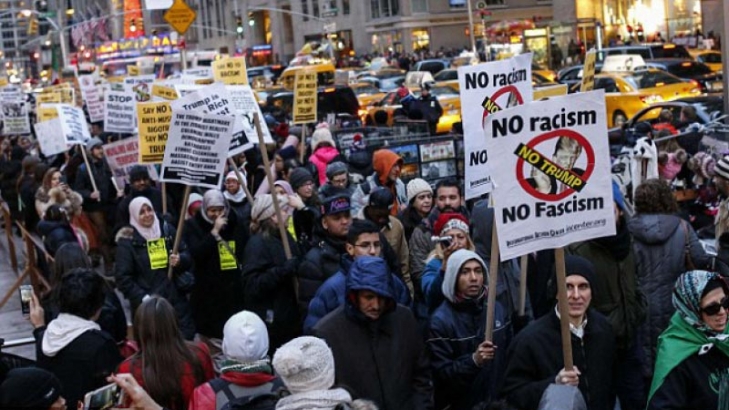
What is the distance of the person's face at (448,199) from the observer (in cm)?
980

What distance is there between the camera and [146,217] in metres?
10.1

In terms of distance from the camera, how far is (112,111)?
18703 millimetres

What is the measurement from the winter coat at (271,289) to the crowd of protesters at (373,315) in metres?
0.01

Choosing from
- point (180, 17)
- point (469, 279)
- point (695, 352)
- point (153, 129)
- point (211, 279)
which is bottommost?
point (211, 279)

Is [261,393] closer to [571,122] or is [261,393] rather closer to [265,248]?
[571,122]

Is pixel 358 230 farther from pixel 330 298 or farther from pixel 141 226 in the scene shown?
pixel 141 226

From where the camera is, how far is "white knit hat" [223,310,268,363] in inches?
229

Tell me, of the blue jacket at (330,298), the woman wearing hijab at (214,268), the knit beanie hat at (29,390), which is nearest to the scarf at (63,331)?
the knit beanie hat at (29,390)

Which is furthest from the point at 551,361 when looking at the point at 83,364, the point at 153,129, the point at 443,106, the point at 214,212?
the point at 443,106

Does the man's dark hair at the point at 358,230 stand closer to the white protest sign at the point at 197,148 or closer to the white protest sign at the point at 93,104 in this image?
the white protest sign at the point at 197,148

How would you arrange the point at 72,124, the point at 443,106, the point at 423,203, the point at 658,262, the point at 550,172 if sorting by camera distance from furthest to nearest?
the point at 443,106 → the point at 72,124 → the point at 423,203 → the point at 658,262 → the point at 550,172

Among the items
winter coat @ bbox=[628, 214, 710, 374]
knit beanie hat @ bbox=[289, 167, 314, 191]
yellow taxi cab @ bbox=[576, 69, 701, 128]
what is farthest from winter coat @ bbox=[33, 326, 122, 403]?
yellow taxi cab @ bbox=[576, 69, 701, 128]

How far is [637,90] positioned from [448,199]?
64.2 feet

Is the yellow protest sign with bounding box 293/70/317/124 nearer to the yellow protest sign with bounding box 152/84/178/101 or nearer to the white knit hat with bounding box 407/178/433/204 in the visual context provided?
the yellow protest sign with bounding box 152/84/178/101
